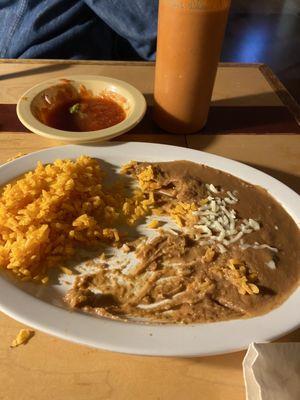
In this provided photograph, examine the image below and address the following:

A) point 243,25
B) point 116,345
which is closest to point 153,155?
point 116,345

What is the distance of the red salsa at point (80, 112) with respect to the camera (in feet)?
3.76

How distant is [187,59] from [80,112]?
0.35 meters

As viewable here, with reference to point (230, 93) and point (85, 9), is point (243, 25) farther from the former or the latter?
point (230, 93)

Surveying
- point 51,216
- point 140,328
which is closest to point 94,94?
point 51,216

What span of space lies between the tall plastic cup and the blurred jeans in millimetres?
746

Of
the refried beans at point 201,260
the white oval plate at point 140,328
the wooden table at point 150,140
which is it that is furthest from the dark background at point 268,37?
the white oval plate at point 140,328

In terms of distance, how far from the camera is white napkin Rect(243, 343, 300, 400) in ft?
1.87

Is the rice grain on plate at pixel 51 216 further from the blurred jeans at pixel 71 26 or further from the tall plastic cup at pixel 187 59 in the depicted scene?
the blurred jeans at pixel 71 26

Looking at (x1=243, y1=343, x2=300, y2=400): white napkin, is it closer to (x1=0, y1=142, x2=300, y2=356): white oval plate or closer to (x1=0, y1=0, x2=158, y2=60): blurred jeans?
(x1=0, y1=142, x2=300, y2=356): white oval plate

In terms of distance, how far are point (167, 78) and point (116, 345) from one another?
0.76 metres

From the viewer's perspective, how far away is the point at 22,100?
1.14m

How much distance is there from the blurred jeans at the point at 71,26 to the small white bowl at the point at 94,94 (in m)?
0.56

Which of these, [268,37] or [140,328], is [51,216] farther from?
[268,37]

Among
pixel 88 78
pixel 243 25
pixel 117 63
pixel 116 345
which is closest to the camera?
pixel 116 345
